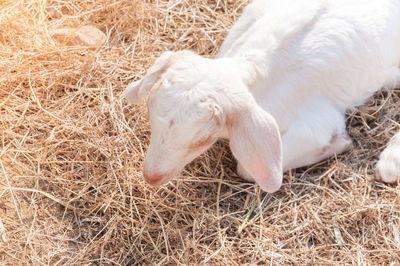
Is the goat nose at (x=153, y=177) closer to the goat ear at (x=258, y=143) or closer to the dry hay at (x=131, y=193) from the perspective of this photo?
the goat ear at (x=258, y=143)

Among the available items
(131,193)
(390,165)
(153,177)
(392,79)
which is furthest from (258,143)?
(392,79)

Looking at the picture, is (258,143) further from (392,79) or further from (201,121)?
(392,79)

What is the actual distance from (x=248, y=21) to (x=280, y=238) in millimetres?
1580

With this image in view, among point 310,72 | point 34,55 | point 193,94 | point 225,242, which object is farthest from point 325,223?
point 34,55

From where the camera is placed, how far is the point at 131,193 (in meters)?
3.63

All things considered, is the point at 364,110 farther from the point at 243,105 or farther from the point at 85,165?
the point at 85,165

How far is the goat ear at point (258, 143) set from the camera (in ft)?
9.76

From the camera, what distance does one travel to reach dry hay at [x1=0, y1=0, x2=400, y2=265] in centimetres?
344

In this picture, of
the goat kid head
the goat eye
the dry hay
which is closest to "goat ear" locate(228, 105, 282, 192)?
the goat kid head

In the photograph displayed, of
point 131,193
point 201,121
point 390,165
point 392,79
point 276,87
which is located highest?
point 201,121

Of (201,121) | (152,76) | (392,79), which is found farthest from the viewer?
(392,79)

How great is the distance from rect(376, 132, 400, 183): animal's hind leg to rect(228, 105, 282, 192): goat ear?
3.43 ft

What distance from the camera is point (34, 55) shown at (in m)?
4.57

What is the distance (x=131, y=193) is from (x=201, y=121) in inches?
39.4
